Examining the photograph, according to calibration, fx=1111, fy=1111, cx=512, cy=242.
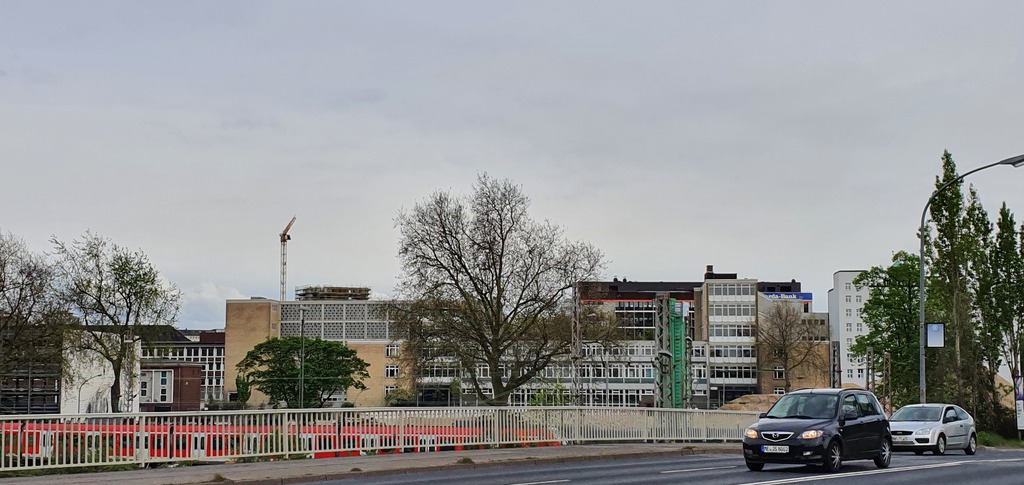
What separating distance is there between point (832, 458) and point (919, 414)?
1212 cm

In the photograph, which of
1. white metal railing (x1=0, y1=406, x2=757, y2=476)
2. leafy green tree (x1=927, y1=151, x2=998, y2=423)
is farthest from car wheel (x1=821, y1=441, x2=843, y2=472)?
leafy green tree (x1=927, y1=151, x2=998, y2=423)

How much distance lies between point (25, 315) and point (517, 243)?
91.3 ft

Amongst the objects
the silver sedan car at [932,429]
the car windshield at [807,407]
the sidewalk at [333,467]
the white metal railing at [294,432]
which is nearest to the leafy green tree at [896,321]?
the silver sedan car at [932,429]

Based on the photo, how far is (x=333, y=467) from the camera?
817 inches

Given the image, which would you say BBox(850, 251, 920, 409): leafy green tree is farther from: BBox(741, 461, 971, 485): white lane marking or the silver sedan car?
BBox(741, 461, 971, 485): white lane marking

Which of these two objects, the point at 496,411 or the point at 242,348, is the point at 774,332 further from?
the point at 496,411

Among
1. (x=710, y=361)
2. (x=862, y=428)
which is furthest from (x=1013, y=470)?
(x=710, y=361)

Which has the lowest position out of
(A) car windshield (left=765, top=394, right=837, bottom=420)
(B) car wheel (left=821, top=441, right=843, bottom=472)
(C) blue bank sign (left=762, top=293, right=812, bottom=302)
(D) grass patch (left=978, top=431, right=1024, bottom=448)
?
(D) grass patch (left=978, top=431, right=1024, bottom=448)

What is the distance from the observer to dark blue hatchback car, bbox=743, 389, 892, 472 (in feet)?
65.8

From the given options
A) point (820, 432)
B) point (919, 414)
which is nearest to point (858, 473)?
point (820, 432)

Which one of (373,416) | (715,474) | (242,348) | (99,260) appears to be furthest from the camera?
(242,348)

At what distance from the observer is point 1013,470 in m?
22.2

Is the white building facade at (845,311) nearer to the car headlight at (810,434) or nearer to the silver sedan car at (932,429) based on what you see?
the silver sedan car at (932,429)

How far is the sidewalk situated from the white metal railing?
51cm
